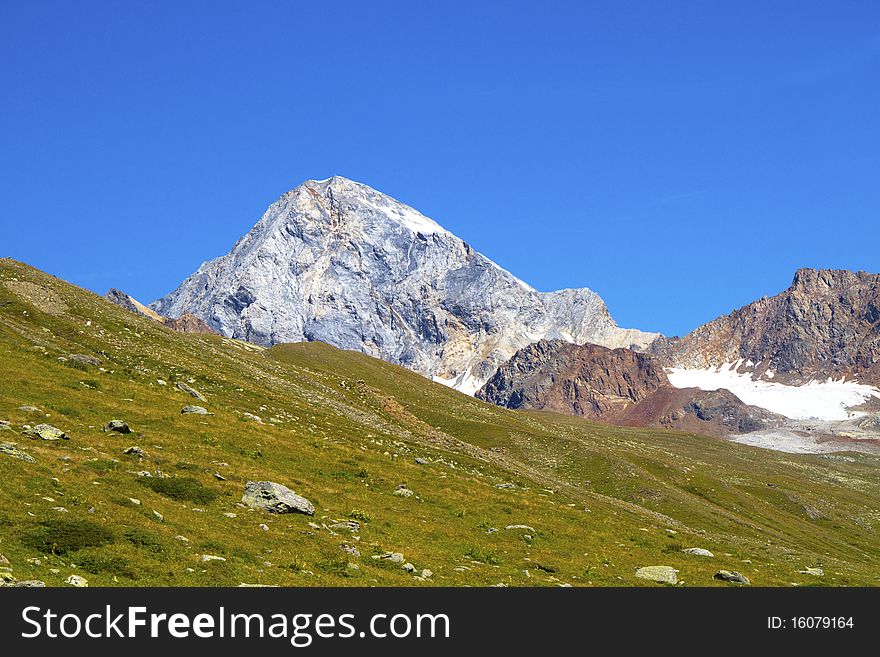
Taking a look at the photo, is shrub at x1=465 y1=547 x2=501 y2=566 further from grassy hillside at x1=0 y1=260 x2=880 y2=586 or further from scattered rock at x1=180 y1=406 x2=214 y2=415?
scattered rock at x1=180 y1=406 x2=214 y2=415

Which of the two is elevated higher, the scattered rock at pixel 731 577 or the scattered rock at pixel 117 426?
the scattered rock at pixel 117 426

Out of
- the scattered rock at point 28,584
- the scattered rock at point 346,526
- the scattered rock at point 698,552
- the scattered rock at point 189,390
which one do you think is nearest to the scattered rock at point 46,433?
the scattered rock at point 346,526

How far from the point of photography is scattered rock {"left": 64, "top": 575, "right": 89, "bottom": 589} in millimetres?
28097

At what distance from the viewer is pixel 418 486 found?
58.0 metres

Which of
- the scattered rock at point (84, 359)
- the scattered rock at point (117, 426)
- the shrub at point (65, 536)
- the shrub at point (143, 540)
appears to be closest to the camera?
the shrub at point (65, 536)

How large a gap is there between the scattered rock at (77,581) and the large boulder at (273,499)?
13880 mm

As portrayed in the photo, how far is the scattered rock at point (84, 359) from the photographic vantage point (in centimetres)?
6614

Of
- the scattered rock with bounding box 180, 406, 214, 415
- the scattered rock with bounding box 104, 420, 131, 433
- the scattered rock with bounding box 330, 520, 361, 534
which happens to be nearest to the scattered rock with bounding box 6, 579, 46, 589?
the scattered rock with bounding box 330, 520, 361, 534

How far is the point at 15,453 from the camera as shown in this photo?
38.8 meters

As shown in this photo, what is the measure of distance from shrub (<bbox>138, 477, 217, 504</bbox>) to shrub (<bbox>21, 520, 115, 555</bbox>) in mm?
7877

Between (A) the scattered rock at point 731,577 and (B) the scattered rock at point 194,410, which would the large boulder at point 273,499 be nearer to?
(B) the scattered rock at point 194,410
